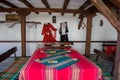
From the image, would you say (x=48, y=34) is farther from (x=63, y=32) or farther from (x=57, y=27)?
(x=57, y=27)

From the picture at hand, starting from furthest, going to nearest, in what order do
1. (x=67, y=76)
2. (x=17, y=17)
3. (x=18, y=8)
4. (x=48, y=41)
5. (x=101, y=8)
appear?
(x=17, y=17), (x=48, y=41), (x=18, y=8), (x=67, y=76), (x=101, y=8)

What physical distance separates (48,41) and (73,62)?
3102 millimetres

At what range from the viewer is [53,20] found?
6.89 metres

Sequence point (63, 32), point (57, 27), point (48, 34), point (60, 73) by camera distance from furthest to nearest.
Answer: point (57, 27), point (63, 32), point (48, 34), point (60, 73)

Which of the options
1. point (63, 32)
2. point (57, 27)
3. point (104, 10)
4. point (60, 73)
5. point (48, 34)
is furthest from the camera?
point (57, 27)

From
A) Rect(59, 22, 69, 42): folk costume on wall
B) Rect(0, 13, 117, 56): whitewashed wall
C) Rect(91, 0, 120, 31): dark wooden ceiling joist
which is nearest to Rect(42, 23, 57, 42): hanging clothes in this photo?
Rect(59, 22, 69, 42): folk costume on wall

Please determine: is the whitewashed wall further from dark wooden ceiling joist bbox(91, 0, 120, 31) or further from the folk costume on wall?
dark wooden ceiling joist bbox(91, 0, 120, 31)

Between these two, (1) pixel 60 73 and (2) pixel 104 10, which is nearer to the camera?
(2) pixel 104 10

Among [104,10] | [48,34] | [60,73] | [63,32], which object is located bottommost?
[60,73]

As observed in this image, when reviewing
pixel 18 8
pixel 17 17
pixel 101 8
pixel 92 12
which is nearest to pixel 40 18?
pixel 17 17

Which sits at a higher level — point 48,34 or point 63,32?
point 63,32

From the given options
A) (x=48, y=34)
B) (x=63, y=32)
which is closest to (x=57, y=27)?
(x=63, y=32)

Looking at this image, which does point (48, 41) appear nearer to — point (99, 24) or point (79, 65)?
point (99, 24)

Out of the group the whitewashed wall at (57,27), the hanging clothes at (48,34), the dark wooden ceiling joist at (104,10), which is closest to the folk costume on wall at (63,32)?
the whitewashed wall at (57,27)
